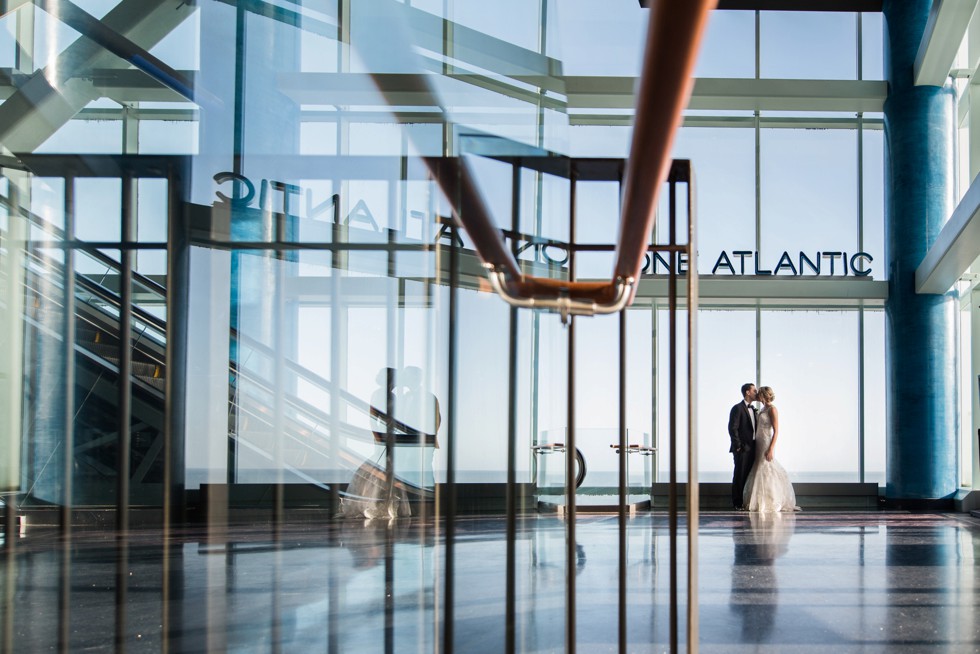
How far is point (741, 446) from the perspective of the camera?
12109mm

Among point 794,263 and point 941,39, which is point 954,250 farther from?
point 794,263

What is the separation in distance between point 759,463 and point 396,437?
1133 cm

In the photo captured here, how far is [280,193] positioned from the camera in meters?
1.53

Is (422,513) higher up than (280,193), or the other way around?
(280,193)

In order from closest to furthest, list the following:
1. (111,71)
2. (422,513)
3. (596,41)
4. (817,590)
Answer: (111,71), (422,513), (596,41), (817,590)

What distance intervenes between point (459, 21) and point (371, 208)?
37cm

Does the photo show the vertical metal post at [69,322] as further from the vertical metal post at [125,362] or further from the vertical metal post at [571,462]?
the vertical metal post at [571,462]

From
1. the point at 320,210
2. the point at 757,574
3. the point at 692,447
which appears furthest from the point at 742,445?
the point at 320,210

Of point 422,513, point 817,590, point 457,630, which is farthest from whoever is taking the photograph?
point 817,590

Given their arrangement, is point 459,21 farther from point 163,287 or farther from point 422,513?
point 422,513

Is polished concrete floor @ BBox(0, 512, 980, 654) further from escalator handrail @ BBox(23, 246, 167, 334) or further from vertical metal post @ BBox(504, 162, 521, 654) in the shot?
escalator handrail @ BBox(23, 246, 167, 334)

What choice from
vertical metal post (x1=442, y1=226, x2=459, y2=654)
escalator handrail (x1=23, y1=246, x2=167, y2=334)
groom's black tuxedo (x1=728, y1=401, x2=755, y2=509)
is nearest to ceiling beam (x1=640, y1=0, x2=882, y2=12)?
groom's black tuxedo (x1=728, y1=401, x2=755, y2=509)

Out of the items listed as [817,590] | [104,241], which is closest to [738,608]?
[817,590]

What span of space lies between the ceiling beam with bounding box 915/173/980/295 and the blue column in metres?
0.40
